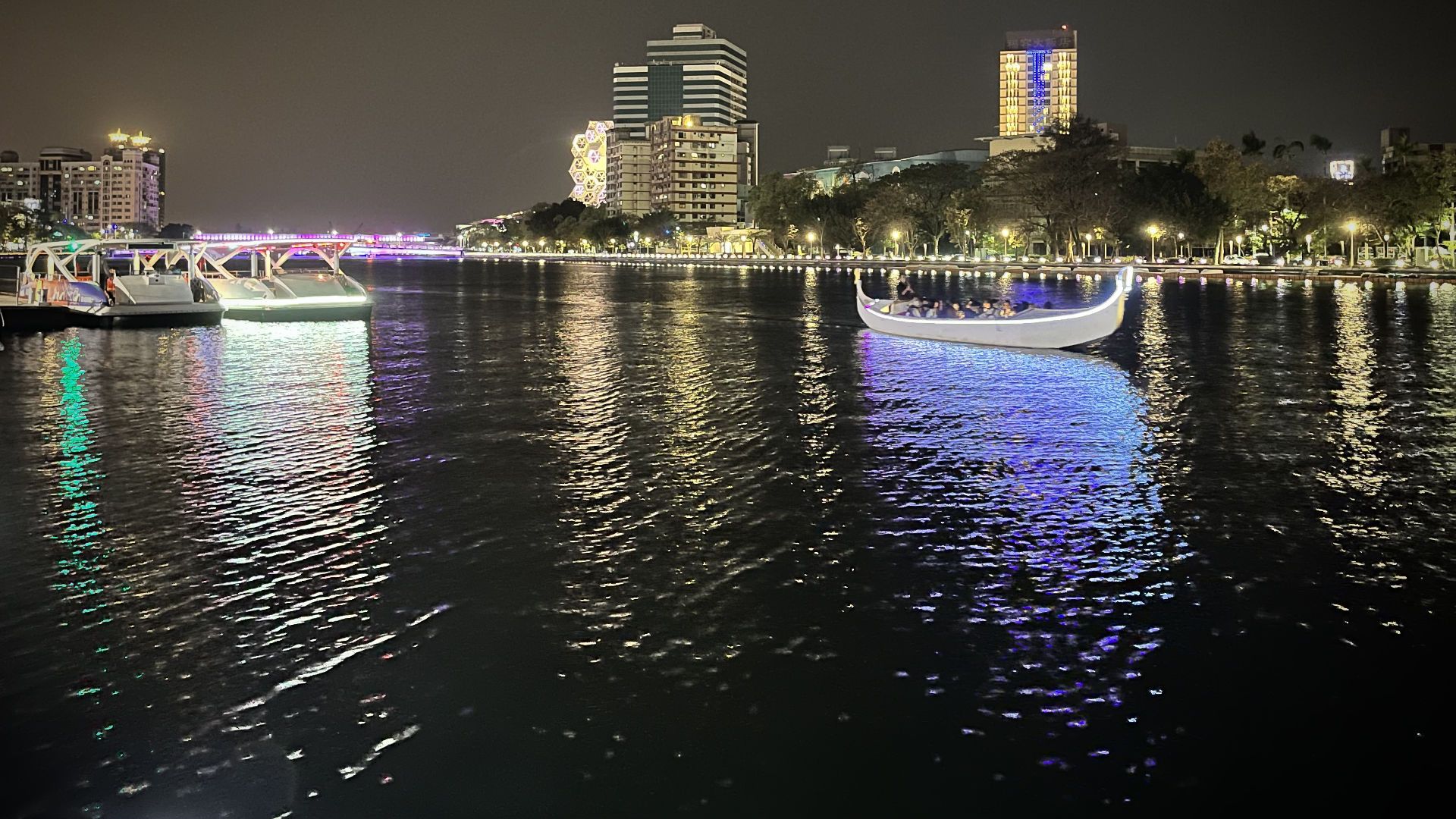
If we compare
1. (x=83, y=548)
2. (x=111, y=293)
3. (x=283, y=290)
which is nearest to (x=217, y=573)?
(x=83, y=548)

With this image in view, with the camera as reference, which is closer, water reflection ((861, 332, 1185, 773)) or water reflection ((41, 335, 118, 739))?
water reflection ((861, 332, 1185, 773))

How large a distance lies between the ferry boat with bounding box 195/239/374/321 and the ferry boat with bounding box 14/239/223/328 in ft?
3.19

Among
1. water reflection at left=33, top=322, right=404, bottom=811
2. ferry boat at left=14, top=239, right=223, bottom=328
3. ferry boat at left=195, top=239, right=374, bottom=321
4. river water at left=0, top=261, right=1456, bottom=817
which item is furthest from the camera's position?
ferry boat at left=195, top=239, right=374, bottom=321

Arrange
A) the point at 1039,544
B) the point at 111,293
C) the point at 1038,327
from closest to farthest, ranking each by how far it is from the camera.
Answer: the point at 1039,544 < the point at 1038,327 < the point at 111,293

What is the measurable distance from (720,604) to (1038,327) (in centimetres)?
2817

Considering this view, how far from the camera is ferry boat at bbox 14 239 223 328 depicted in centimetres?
5053

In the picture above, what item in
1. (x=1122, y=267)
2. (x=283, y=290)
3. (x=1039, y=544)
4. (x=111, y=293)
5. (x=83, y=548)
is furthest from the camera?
(x=1122, y=267)

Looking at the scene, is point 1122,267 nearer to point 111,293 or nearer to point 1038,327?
point 1038,327

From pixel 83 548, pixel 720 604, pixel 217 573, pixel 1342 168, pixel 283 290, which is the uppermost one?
pixel 1342 168

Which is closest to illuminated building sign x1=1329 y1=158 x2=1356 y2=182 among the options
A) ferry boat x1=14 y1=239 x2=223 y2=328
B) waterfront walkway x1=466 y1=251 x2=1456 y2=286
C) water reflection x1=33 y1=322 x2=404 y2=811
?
waterfront walkway x1=466 y1=251 x2=1456 y2=286

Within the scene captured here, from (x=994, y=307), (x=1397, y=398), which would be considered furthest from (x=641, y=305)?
(x=1397, y=398)

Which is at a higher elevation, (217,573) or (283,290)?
(283,290)

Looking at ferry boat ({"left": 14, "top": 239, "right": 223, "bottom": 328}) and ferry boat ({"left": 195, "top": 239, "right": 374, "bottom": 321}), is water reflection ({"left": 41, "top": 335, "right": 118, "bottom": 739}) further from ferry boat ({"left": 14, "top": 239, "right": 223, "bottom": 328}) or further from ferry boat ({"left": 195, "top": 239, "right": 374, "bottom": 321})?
ferry boat ({"left": 195, "top": 239, "right": 374, "bottom": 321})

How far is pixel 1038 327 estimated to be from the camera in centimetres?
3819
